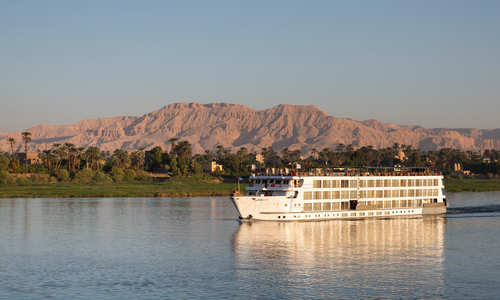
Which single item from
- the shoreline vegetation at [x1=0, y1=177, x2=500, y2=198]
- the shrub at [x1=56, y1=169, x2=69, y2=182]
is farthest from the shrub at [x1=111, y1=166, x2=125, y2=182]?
the shrub at [x1=56, y1=169, x2=69, y2=182]

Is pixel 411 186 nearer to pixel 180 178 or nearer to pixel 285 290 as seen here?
pixel 285 290

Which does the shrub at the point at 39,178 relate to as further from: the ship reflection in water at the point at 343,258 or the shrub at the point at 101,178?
the ship reflection in water at the point at 343,258

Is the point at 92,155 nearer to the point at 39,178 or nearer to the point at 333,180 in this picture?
the point at 39,178

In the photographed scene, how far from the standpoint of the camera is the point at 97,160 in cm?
19312

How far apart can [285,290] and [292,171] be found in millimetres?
36781

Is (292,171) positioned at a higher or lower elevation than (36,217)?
higher

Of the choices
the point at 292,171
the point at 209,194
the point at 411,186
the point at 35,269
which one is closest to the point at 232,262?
the point at 35,269

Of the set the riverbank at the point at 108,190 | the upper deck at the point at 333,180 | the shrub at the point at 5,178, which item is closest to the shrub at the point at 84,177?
the riverbank at the point at 108,190

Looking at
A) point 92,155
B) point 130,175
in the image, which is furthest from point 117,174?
point 92,155

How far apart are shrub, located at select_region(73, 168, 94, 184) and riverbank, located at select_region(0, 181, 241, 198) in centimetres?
486

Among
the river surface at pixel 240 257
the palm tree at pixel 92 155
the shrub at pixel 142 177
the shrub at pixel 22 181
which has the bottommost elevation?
the river surface at pixel 240 257

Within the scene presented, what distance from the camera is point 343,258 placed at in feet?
180

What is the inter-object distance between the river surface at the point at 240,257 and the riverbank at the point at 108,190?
41818mm

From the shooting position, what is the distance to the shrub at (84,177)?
164625 millimetres
